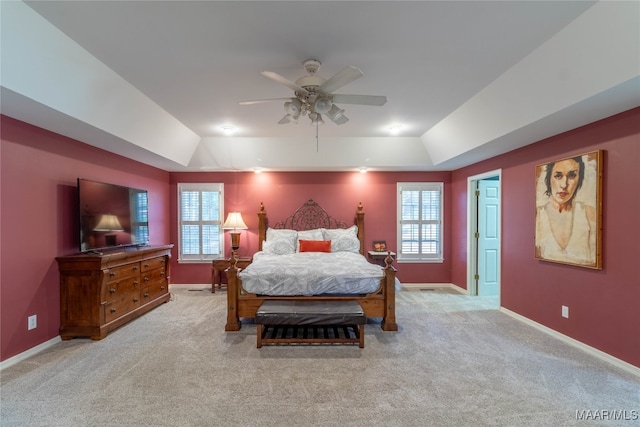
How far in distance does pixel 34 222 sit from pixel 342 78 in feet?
11.4

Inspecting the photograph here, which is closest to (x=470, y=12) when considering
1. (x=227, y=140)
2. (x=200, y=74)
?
→ (x=200, y=74)

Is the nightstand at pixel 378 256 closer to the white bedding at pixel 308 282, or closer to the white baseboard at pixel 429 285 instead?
the white baseboard at pixel 429 285

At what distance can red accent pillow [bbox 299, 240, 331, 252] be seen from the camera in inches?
214

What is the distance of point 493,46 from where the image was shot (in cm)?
252

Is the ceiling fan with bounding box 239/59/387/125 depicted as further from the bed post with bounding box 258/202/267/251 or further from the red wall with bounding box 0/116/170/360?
the bed post with bounding box 258/202/267/251

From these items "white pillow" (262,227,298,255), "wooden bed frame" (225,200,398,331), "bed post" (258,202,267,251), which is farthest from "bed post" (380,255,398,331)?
"bed post" (258,202,267,251)

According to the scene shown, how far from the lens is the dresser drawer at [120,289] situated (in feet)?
11.5

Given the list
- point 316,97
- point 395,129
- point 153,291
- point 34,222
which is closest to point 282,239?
point 153,291

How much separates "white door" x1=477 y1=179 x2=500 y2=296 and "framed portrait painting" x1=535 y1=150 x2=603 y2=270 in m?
1.60

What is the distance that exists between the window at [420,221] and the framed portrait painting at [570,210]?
237cm

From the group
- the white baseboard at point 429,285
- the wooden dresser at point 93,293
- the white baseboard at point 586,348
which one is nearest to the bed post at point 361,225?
the white baseboard at point 429,285

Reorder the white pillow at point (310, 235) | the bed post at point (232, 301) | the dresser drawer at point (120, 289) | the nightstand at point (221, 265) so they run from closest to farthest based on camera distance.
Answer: the dresser drawer at point (120, 289)
the bed post at point (232, 301)
the nightstand at point (221, 265)
the white pillow at point (310, 235)

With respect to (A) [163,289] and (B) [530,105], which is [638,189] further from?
(A) [163,289]

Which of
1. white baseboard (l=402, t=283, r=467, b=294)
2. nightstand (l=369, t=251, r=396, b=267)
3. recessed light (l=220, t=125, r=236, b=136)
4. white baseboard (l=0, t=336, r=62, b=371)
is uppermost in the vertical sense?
recessed light (l=220, t=125, r=236, b=136)
